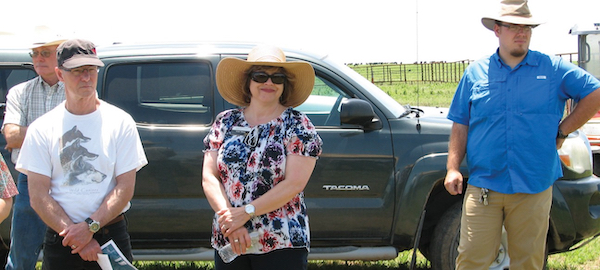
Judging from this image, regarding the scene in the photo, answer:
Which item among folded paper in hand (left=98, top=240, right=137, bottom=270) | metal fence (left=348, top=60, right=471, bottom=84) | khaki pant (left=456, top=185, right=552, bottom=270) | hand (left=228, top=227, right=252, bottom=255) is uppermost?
hand (left=228, top=227, right=252, bottom=255)

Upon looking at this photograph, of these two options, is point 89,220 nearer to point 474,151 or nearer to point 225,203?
point 225,203

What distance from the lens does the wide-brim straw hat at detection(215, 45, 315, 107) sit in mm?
3041

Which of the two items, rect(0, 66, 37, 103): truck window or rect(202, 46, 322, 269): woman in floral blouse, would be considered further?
rect(0, 66, 37, 103): truck window

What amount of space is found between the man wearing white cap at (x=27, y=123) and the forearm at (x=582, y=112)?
301 cm

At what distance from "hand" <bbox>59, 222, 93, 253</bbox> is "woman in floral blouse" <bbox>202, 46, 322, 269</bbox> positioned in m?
0.62

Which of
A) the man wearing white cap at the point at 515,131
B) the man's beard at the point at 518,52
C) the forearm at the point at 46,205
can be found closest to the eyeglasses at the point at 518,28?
the man wearing white cap at the point at 515,131

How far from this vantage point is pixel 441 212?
5004 mm

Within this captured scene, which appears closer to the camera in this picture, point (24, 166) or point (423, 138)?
point (24, 166)

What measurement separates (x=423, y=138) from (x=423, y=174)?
0.91 ft

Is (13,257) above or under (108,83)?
under

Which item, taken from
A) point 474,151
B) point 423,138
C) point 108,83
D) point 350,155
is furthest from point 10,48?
point 474,151

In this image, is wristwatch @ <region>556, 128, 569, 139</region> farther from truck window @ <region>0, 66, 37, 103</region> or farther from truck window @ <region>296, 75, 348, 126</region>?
truck window @ <region>0, 66, 37, 103</region>

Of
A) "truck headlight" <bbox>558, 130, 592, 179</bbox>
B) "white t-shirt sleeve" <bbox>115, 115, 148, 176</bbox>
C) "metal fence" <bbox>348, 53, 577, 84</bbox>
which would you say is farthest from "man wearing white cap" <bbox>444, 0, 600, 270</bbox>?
"metal fence" <bbox>348, 53, 577, 84</bbox>

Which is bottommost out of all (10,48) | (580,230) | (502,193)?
(580,230)
